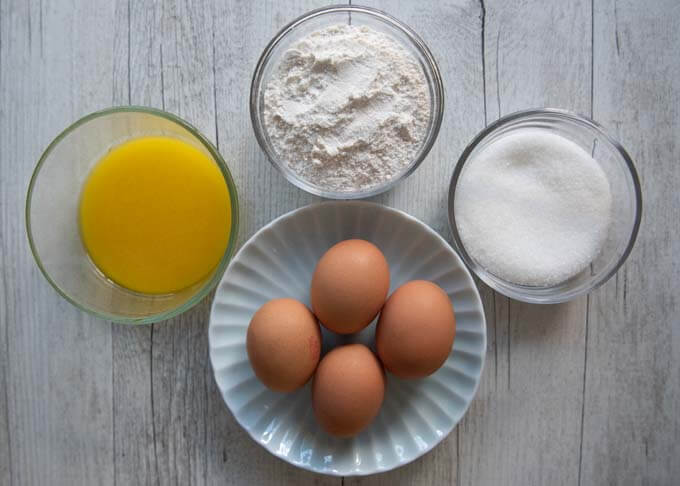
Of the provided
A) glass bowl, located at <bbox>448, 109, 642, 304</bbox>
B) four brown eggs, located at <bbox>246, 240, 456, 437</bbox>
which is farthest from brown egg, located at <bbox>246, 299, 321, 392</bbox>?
glass bowl, located at <bbox>448, 109, 642, 304</bbox>

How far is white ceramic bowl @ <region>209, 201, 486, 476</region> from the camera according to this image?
99 cm

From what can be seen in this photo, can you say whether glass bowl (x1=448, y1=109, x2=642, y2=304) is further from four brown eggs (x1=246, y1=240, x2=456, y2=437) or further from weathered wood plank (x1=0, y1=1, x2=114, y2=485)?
weathered wood plank (x1=0, y1=1, x2=114, y2=485)

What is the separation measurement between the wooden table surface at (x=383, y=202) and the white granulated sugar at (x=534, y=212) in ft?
0.30

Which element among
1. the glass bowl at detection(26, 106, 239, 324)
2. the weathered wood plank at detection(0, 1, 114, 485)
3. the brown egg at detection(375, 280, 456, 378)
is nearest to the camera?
the brown egg at detection(375, 280, 456, 378)

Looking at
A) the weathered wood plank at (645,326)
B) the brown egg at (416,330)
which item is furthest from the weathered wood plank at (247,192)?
the weathered wood plank at (645,326)

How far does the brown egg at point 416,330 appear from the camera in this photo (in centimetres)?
86

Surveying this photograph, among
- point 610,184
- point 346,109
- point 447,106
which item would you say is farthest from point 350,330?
point 610,184

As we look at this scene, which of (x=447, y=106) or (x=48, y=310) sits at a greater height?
(x=447, y=106)

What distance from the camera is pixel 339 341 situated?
3.35 ft

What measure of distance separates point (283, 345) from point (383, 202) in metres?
0.39

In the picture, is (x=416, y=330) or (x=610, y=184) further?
(x=610, y=184)

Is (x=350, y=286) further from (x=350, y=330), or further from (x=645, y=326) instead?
(x=645, y=326)

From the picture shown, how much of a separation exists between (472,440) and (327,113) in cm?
77

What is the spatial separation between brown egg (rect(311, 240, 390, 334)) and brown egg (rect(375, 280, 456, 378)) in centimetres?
4
